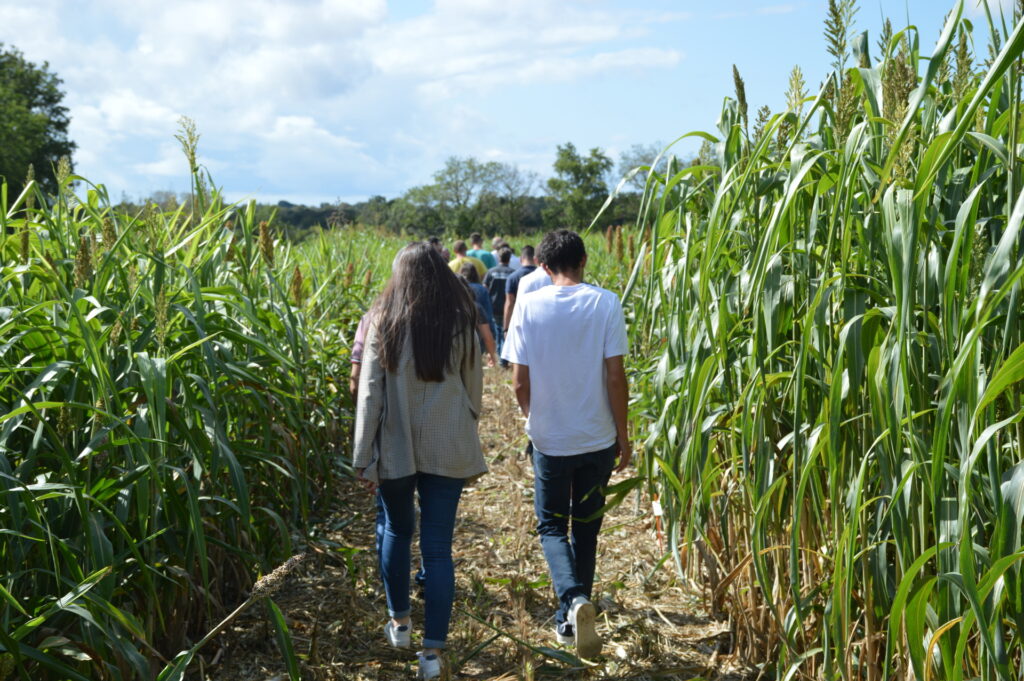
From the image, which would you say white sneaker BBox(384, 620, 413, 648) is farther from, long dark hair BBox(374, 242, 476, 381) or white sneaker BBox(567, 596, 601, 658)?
long dark hair BBox(374, 242, 476, 381)

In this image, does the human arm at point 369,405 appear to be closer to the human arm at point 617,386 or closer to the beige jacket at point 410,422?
the beige jacket at point 410,422

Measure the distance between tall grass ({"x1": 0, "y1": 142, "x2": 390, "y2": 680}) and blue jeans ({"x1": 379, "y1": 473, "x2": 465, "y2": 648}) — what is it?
45 centimetres

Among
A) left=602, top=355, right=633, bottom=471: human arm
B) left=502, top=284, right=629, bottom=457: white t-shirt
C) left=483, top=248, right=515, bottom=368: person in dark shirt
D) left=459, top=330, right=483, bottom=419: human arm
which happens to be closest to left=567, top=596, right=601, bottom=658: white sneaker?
left=502, top=284, right=629, bottom=457: white t-shirt

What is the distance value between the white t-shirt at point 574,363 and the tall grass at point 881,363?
50 centimetres

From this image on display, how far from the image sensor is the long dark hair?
3.30 m

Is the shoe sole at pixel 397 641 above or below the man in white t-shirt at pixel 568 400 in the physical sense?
below

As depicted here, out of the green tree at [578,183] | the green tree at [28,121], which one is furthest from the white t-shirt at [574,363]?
the green tree at [578,183]

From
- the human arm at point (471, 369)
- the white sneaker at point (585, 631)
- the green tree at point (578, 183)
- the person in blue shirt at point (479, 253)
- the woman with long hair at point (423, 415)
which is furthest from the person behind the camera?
the green tree at point (578, 183)

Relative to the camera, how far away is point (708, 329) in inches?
99.8

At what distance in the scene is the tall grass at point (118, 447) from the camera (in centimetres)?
237

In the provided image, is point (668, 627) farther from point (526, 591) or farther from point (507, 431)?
point (507, 431)

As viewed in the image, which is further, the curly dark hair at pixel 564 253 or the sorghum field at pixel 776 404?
the curly dark hair at pixel 564 253

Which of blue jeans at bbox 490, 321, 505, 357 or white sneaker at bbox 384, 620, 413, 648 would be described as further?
blue jeans at bbox 490, 321, 505, 357

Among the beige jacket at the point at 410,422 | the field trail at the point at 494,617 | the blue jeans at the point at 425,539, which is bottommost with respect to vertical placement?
the field trail at the point at 494,617
